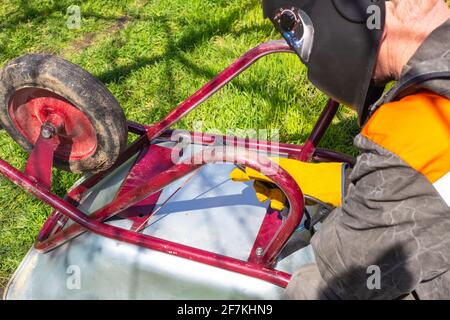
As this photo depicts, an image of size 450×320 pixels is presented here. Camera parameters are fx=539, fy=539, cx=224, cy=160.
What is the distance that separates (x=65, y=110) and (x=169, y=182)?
2.20 ft

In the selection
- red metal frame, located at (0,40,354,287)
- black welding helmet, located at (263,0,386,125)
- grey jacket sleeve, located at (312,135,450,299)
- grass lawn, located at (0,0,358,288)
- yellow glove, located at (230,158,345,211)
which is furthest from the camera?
grass lawn, located at (0,0,358,288)

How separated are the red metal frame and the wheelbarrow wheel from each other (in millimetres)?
123

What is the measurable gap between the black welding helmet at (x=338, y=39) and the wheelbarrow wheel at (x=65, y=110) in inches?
32.3

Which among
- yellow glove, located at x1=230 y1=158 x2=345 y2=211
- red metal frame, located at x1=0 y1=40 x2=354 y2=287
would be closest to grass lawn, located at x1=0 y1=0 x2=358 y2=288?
red metal frame, located at x1=0 y1=40 x2=354 y2=287

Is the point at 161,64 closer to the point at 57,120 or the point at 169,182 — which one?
the point at 57,120

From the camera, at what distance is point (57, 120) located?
234cm

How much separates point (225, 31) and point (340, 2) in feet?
9.24

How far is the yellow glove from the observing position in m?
2.10

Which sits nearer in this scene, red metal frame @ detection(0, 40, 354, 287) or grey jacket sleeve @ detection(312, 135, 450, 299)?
grey jacket sleeve @ detection(312, 135, 450, 299)

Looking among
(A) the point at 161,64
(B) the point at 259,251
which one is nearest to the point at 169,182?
(B) the point at 259,251

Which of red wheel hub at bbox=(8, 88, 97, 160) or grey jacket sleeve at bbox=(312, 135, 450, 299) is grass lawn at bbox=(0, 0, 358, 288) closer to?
red wheel hub at bbox=(8, 88, 97, 160)

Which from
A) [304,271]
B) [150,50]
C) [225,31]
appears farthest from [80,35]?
[304,271]

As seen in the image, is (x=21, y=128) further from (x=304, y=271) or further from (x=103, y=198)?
(x=304, y=271)

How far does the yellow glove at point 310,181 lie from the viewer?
210cm
